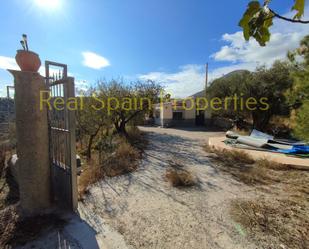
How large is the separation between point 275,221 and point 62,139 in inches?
136

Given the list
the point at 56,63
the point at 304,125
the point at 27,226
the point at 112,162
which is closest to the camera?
the point at 27,226

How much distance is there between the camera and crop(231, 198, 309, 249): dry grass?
2217mm

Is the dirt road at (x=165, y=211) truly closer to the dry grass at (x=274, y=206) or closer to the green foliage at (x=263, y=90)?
the dry grass at (x=274, y=206)

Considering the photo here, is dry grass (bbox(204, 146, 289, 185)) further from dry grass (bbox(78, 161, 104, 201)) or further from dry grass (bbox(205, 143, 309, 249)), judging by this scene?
dry grass (bbox(78, 161, 104, 201))

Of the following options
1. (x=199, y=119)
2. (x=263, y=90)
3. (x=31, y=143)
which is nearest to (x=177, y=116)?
(x=199, y=119)

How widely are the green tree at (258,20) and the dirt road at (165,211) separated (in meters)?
2.28

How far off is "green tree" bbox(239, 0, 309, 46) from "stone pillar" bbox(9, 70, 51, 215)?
2856 millimetres

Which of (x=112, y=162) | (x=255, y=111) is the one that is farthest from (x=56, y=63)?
(x=255, y=111)

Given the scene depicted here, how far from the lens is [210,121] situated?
62.3 ft

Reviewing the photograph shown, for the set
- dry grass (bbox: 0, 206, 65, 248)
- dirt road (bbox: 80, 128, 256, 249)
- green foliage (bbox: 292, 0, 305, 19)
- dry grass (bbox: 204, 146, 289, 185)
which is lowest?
dirt road (bbox: 80, 128, 256, 249)

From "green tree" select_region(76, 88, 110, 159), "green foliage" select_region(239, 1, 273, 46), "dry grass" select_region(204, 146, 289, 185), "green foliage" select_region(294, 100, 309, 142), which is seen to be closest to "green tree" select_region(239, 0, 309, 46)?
"green foliage" select_region(239, 1, 273, 46)

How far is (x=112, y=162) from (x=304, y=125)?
15.2 feet

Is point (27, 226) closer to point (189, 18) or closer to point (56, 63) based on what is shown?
point (56, 63)

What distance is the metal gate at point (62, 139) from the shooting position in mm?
2668
